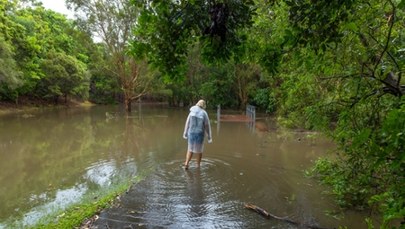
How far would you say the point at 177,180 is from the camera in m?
7.27

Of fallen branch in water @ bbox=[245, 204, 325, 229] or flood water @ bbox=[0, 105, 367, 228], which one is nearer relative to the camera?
fallen branch in water @ bbox=[245, 204, 325, 229]

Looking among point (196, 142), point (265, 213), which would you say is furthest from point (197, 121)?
point (265, 213)

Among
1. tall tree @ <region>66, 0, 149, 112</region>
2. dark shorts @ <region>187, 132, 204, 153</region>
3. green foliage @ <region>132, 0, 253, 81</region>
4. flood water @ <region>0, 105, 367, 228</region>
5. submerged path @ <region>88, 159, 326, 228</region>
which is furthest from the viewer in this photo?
tall tree @ <region>66, 0, 149, 112</region>

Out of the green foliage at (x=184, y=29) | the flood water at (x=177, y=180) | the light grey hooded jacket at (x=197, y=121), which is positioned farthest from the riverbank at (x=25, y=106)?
the green foliage at (x=184, y=29)

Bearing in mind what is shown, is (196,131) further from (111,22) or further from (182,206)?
(111,22)

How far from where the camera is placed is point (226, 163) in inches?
359

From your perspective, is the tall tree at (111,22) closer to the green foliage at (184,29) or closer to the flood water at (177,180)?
the flood water at (177,180)

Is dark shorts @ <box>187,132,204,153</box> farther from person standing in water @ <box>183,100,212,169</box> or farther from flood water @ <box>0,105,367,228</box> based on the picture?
flood water @ <box>0,105,367,228</box>

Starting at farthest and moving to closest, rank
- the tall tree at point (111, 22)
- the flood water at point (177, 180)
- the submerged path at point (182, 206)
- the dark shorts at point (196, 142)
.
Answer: the tall tree at point (111, 22)
the dark shorts at point (196, 142)
the flood water at point (177, 180)
the submerged path at point (182, 206)

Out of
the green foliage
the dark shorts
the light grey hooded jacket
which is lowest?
the dark shorts

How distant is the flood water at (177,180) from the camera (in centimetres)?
530

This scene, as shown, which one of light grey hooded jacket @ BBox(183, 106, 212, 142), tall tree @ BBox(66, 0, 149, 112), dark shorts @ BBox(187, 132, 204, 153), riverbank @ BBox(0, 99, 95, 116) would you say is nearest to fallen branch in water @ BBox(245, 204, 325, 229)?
dark shorts @ BBox(187, 132, 204, 153)

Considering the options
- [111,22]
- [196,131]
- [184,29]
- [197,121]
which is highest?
[111,22]

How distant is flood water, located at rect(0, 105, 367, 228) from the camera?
530 cm
